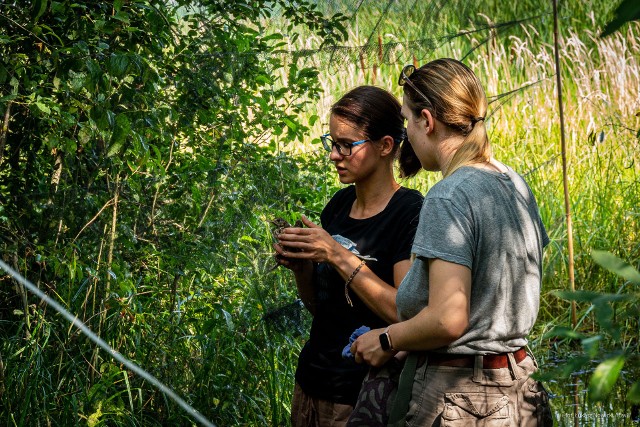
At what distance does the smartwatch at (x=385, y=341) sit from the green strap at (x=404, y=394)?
58 millimetres

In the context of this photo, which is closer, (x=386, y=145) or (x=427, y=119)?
(x=427, y=119)

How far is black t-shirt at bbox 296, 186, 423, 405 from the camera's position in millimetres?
2418

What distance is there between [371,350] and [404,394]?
0.17 meters

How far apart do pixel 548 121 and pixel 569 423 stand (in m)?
3.79

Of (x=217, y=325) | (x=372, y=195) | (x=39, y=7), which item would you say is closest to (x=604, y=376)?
(x=372, y=195)

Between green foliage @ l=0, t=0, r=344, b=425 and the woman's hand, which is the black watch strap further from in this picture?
green foliage @ l=0, t=0, r=344, b=425

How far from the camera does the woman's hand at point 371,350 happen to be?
2143 mm

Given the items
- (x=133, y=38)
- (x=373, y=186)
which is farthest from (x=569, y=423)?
(x=133, y=38)

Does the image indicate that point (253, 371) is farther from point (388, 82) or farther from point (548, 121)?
point (388, 82)

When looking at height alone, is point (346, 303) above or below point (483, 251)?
below

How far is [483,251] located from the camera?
77.7 inches

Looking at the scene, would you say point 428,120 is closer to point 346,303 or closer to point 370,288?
point 370,288

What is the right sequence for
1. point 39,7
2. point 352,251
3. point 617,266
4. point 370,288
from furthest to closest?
point 39,7 < point 352,251 < point 370,288 < point 617,266

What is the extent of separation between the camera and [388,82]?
Answer: 8531mm
